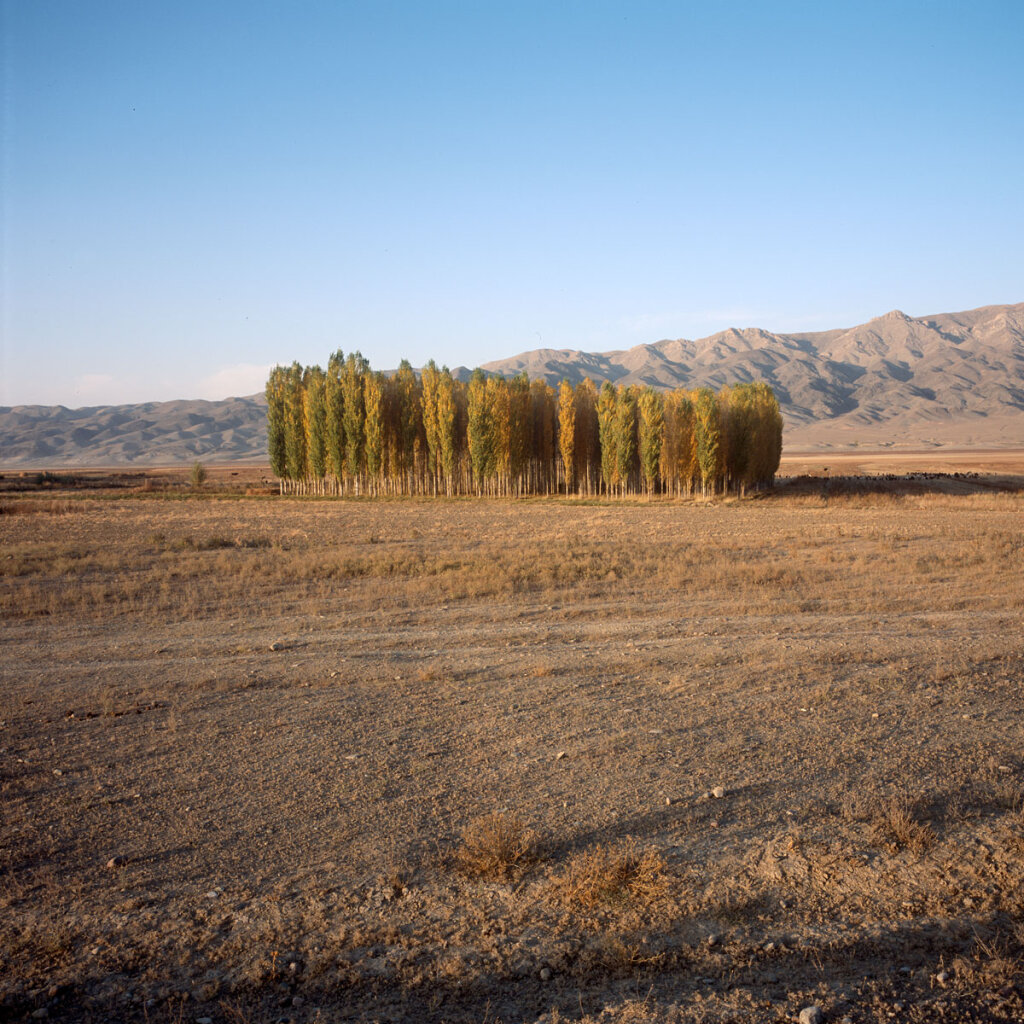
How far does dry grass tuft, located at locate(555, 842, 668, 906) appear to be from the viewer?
496 centimetres

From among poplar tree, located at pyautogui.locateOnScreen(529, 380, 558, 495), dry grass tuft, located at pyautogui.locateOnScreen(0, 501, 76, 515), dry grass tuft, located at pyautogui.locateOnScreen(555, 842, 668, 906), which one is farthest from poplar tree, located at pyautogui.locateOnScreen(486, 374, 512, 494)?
dry grass tuft, located at pyautogui.locateOnScreen(555, 842, 668, 906)

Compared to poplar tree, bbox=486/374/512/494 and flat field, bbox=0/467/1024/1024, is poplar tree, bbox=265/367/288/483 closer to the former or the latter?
poplar tree, bbox=486/374/512/494

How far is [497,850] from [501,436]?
65.7 meters

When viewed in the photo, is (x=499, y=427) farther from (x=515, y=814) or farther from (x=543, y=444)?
(x=515, y=814)

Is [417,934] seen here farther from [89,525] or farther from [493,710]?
[89,525]

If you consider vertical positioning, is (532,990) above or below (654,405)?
below

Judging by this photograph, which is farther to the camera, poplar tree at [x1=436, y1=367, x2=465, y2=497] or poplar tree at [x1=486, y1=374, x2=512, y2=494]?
poplar tree at [x1=436, y1=367, x2=465, y2=497]

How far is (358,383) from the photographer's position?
76.7m

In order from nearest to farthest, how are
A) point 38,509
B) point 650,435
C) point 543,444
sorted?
point 38,509 → point 650,435 → point 543,444

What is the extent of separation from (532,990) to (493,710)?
4572 mm

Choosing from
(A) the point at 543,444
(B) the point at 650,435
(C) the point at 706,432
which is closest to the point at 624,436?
(B) the point at 650,435

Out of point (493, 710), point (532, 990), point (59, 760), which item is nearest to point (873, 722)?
point (493, 710)

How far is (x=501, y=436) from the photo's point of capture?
→ 70438 mm

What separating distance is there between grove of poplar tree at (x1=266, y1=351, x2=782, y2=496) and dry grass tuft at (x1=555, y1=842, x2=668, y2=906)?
205 ft
